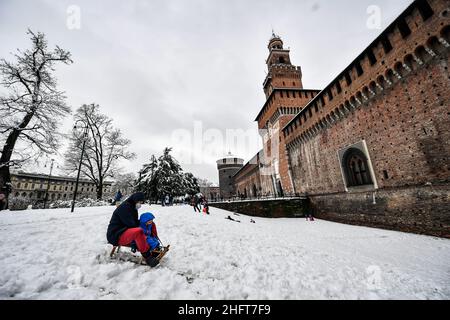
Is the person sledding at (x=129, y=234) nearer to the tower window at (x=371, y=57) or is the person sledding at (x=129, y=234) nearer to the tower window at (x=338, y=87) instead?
the tower window at (x=371, y=57)

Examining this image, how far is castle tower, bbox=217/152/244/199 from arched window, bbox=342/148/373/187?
40427 mm

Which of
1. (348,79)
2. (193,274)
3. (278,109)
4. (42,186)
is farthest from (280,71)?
(42,186)

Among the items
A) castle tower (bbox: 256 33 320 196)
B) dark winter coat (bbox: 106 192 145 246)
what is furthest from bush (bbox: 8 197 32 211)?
castle tower (bbox: 256 33 320 196)

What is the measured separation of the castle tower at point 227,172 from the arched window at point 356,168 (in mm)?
40427

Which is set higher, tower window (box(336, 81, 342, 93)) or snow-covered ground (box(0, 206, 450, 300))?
tower window (box(336, 81, 342, 93))

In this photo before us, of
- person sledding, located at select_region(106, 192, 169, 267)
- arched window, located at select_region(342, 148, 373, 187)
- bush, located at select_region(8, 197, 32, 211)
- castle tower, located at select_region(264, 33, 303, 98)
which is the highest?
castle tower, located at select_region(264, 33, 303, 98)

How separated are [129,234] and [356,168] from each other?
1574cm

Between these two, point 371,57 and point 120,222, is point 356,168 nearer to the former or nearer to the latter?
point 371,57

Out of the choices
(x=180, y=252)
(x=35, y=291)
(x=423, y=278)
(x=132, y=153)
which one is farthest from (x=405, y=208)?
(x=132, y=153)

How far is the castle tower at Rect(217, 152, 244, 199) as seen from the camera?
54906mm

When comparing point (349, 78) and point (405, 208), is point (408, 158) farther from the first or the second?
point (349, 78)

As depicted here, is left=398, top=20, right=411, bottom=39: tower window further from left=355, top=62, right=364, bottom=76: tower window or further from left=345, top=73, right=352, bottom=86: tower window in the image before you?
left=345, top=73, right=352, bottom=86: tower window

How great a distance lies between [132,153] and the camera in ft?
79.5

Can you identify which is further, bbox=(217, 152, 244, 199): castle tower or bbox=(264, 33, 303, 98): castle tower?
bbox=(217, 152, 244, 199): castle tower
